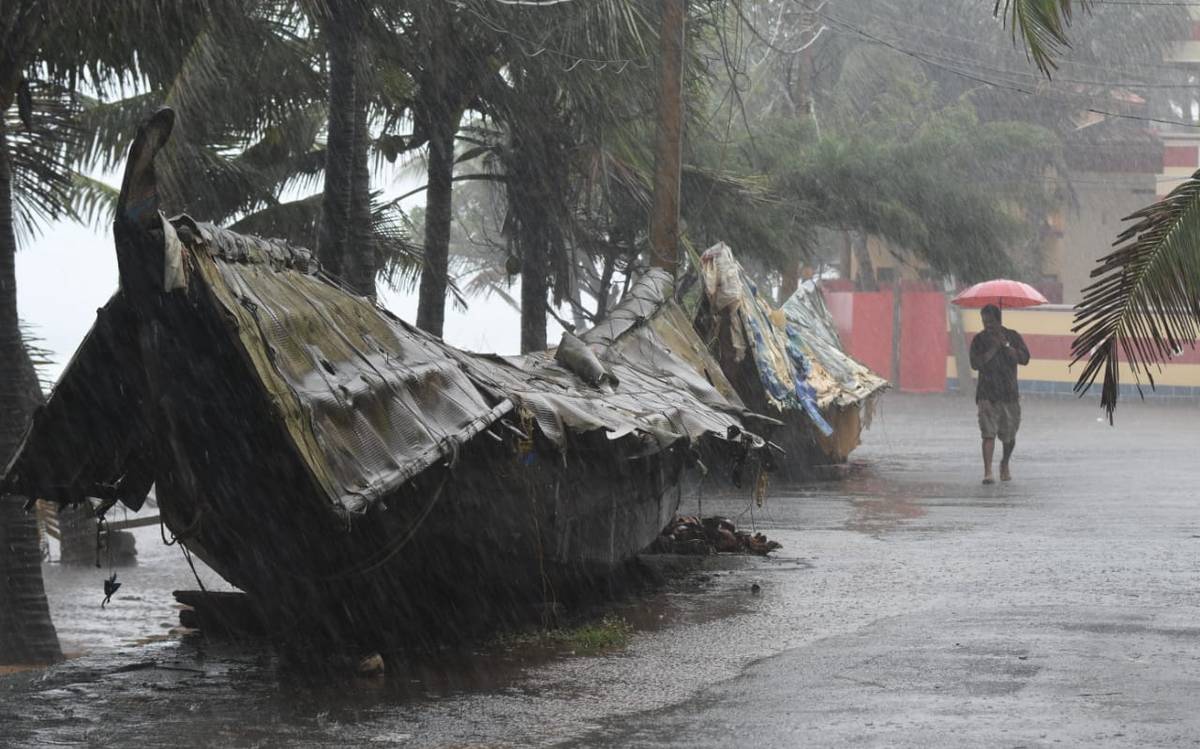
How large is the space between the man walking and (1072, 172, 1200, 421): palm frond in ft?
30.7

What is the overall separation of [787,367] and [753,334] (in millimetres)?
933

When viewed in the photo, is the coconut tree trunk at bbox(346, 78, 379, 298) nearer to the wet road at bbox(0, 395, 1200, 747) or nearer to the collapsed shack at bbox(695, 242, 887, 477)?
the wet road at bbox(0, 395, 1200, 747)

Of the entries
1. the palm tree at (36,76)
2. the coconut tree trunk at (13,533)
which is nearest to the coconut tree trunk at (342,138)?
the palm tree at (36,76)

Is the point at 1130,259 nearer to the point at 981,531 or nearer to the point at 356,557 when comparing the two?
the point at 356,557

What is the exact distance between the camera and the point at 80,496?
7.52m

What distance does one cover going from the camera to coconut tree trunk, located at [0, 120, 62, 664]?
11.1 meters

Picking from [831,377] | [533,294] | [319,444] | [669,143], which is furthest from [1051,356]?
[319,444]

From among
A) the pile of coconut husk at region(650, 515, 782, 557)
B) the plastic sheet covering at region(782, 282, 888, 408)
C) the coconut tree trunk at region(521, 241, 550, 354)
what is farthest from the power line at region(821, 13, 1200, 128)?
the pile of coconut husk at region(650, 515, 782, 557)

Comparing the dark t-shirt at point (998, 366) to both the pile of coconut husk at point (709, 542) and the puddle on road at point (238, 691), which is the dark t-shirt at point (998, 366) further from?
the puddle on road at point (238, 691)

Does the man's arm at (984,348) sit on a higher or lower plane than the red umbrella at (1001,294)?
lower

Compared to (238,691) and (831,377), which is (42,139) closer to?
(238,691)

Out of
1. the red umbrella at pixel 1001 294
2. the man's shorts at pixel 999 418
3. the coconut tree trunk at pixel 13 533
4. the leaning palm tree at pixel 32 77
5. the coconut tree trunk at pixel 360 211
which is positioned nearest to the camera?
the leaning palm tree at pixel 32 77

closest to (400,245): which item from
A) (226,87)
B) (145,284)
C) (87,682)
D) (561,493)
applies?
(226,87)

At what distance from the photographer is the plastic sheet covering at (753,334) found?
58.7ft
